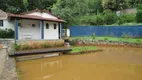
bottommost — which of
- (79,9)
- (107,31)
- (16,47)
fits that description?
(16,47)

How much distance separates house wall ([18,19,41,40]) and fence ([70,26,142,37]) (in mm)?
7594

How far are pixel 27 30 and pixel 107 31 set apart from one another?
38.8 feet

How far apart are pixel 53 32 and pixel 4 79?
1558 cm

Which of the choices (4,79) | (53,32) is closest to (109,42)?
(53,32)

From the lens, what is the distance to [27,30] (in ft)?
65.6

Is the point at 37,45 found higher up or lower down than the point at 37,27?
lower down

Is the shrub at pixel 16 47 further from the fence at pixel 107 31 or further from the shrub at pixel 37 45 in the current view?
the fence at pixel 107 31

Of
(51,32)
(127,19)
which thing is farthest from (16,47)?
(127,19)

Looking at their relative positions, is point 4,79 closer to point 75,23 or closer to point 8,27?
point 8,27

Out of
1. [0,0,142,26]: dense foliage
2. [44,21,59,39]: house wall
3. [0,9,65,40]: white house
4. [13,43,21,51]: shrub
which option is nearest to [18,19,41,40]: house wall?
[0,9,65,40]: white house

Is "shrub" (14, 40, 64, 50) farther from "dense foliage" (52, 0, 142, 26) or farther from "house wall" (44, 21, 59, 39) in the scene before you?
"dense foliage" (52, 0, 142, 26)

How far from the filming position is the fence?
2433 centimetres

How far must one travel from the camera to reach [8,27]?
24.5m

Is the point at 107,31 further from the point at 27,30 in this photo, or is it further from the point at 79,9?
the point at 27,30
